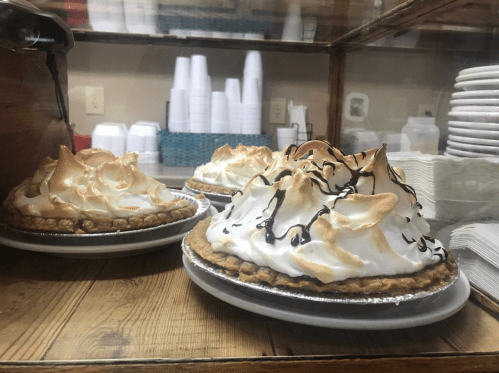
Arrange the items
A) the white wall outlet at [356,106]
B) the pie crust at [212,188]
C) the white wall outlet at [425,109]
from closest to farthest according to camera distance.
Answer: the white wall outlet at [425,109] → the pie crust at [212,188] → the white wall outlet at [356,106]

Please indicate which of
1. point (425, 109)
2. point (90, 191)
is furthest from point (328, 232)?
point (425, 109)

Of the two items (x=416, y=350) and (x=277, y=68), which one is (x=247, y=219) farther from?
(x=277, y=68)

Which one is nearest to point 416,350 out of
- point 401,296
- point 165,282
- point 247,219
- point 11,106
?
point 401,296

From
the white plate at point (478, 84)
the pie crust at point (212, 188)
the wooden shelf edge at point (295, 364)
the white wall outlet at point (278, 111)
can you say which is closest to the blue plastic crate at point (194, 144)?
the white wall outlet at point (278, 111)

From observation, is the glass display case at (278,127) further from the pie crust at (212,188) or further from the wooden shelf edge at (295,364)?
the pie crust at (212,188)

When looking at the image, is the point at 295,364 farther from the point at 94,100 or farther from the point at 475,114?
the point at 94,100

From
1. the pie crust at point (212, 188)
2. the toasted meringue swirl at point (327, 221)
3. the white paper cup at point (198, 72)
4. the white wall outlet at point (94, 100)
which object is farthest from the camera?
the white paper cup at point (198, 72)

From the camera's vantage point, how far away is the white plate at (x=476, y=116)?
3.32 feet

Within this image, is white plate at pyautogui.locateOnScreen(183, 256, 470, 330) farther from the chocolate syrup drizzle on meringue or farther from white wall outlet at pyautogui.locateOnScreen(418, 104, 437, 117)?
white wall outlet at pyautogui.locateOnScreen(418, 104, 437, 117)

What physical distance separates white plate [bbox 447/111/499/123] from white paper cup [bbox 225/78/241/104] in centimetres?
117

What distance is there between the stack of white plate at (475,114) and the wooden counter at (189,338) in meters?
0.39

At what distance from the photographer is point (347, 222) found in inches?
31.0

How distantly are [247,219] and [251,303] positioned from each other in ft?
0.63

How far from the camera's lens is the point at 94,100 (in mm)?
2055
